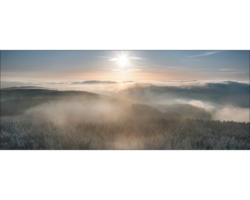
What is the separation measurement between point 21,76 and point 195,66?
262cm

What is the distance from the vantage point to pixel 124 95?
3.23 metres

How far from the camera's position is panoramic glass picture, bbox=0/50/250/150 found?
10.2ft

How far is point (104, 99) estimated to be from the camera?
Answer: 3244 mm

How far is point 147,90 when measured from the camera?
127 inches

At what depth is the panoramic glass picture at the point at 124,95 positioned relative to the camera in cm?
311

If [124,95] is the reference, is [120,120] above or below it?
below

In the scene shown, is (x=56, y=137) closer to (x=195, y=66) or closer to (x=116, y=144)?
(x=116, y=144)
